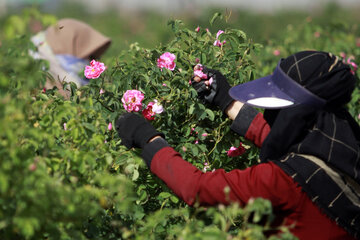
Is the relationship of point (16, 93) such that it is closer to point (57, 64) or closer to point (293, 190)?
point (293, 190)

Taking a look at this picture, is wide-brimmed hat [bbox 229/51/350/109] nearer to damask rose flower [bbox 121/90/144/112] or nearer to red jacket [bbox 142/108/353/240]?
red jacket [bbox 142/108/353/240]

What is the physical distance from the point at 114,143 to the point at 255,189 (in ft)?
2.02

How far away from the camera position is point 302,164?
175cm

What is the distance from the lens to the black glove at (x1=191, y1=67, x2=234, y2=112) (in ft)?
7.06

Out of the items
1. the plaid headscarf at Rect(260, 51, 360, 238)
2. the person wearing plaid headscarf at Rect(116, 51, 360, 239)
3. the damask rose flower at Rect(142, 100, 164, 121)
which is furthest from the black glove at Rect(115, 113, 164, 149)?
the plaid headscarf at Rect(260, 51, 360, 238)

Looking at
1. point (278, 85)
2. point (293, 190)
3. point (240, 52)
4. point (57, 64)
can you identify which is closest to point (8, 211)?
point (293, 190)

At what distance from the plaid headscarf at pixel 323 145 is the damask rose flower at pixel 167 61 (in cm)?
53

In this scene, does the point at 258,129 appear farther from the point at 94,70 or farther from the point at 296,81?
the point at 94,70

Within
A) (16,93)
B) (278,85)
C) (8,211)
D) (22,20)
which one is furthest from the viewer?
(278,85)

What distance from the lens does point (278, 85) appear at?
1.90 m

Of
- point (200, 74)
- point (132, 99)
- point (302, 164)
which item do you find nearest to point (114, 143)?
point (132, 99)

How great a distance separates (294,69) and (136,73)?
0.70 m

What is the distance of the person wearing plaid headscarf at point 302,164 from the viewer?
5.69ft

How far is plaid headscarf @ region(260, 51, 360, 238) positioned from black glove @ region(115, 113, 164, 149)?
42 centimetres
